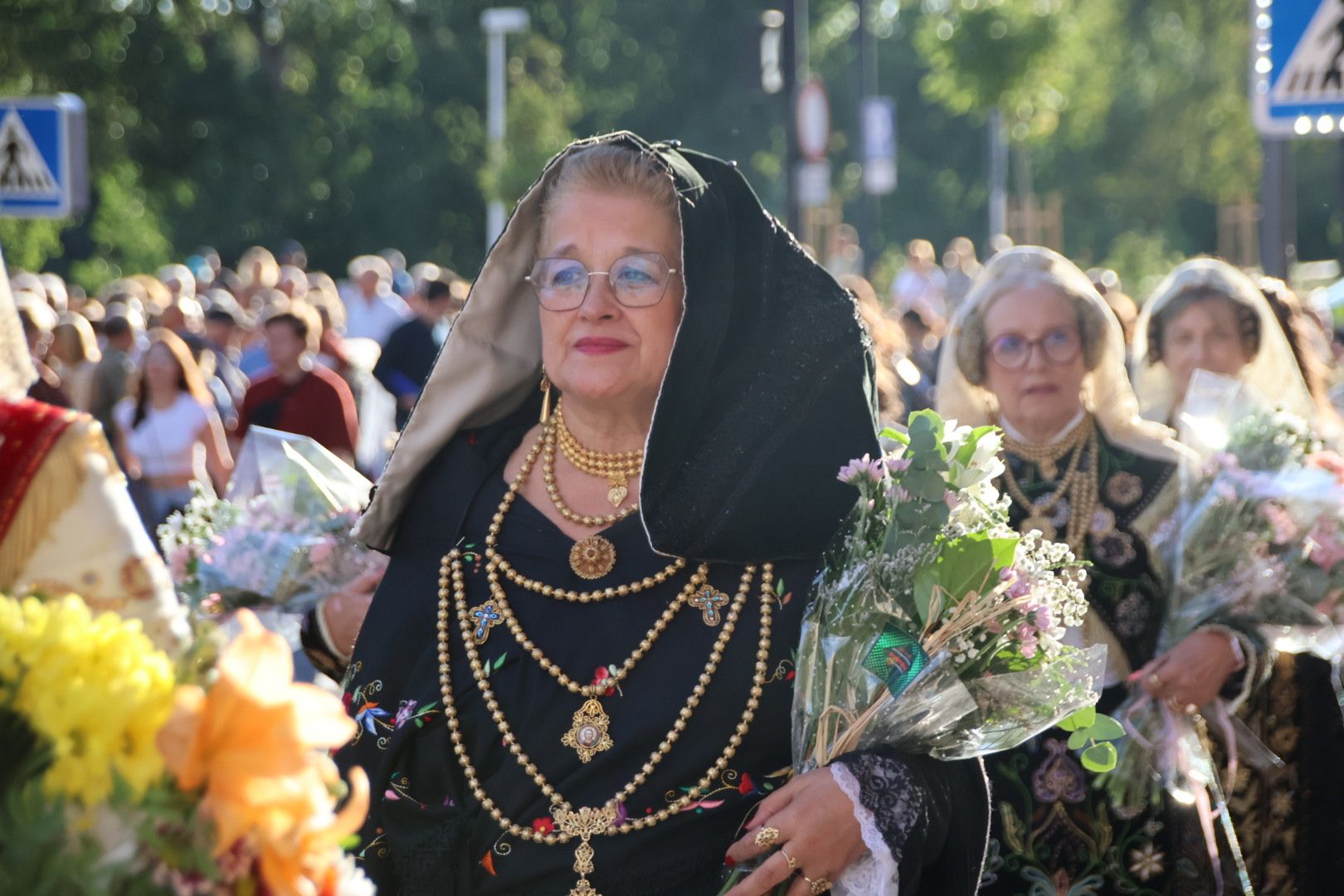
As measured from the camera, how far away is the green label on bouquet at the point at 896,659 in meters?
3.06

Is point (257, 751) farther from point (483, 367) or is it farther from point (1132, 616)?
point (1132, 616)

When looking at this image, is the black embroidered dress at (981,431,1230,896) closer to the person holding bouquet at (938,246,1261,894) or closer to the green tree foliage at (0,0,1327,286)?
the person holding bouquet at (938,246,1261,894)

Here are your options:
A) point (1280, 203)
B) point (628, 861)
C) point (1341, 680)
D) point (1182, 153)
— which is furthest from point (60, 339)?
point (1182, 153)

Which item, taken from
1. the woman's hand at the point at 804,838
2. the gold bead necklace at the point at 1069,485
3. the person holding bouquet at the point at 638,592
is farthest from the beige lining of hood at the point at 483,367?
the gold bead necklace at the point at 1069,485

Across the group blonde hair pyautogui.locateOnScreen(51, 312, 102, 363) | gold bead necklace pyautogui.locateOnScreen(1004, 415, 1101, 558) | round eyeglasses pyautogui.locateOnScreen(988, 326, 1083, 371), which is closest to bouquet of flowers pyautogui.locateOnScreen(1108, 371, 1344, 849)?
gold bead necklace pyautogui.locateOnScreen(1004, 415, 1101, 558)

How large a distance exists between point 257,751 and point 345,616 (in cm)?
238

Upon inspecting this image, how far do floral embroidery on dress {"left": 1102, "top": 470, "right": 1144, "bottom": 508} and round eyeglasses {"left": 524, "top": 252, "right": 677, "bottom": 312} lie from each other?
2.11 m

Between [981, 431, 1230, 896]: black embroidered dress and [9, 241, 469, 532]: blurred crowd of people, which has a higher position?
[9, 241, 469, 532]: blurred crowd of people

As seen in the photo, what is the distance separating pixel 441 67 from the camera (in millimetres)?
42031

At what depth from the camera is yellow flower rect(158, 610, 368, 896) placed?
1.75 metres

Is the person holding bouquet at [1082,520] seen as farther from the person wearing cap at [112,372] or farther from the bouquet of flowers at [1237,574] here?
the person wearing cap at [112,372]

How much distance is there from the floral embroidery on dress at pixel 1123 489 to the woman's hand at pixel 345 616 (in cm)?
203

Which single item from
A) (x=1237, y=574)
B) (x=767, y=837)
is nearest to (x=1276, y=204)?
(x=1237, y=574)

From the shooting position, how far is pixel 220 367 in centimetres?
1354
